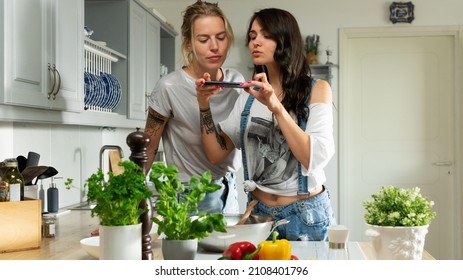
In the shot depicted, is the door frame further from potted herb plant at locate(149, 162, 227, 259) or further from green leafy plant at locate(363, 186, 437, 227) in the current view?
potted herb plant at locate(149, 162, 227, 259)

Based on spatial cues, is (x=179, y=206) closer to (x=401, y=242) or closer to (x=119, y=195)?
(x=119, y=195)

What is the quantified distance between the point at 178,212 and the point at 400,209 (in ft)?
A: 1.64

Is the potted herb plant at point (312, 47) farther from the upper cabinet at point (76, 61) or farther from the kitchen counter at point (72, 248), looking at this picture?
the kitchen counter at point (72, 248)

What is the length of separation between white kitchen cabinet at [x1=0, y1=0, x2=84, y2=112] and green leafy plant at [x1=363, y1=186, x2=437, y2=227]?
1236 millimetres

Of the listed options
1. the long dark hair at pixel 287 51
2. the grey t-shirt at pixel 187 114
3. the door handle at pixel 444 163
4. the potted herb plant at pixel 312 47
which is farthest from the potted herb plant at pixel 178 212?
the door handle at pixel 444 163

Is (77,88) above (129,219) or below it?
above

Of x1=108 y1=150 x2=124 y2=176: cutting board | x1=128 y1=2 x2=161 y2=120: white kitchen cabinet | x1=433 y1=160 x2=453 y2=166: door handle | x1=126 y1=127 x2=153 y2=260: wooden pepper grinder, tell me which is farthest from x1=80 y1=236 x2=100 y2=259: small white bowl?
x1=433 y1=160 x2=453 y2=166: door handle

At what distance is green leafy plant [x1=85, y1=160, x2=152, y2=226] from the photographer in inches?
47.1

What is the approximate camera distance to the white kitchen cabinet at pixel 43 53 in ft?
6.63

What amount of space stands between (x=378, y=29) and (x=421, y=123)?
2.68ft

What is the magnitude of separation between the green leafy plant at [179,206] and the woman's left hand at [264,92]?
2.00ft

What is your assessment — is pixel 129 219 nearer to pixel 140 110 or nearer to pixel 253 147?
pixel 253 147

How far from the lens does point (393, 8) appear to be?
4805 millimetres
